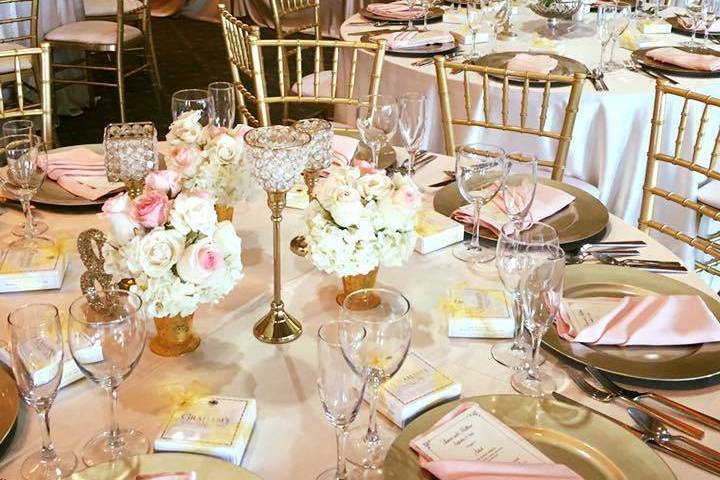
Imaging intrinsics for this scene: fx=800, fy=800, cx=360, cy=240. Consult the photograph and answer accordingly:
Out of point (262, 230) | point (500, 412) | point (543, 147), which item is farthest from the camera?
point (543, 147)

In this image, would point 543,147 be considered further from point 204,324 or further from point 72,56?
point 72,56

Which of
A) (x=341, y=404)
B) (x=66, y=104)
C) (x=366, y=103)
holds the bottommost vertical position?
(x=66, y=104)

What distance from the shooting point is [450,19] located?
3.45 metres

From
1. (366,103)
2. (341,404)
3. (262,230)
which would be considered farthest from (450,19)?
(341,404)

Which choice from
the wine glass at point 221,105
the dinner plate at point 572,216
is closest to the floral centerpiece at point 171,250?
the dinner plate at point 572,216

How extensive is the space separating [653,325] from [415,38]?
75.1 inches

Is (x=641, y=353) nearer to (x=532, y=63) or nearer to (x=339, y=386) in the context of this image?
(x=339, y=386)

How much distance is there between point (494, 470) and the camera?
95cm

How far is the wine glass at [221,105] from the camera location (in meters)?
1.91

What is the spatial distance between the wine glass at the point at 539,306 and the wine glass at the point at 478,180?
1.12 ft

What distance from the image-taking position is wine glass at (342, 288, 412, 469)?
38.5 inches

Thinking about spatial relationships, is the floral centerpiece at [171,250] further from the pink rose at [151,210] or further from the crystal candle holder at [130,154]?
the crystal candle holder at [130,154]

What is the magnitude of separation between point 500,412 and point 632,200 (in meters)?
1.81

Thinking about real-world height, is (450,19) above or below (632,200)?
above
